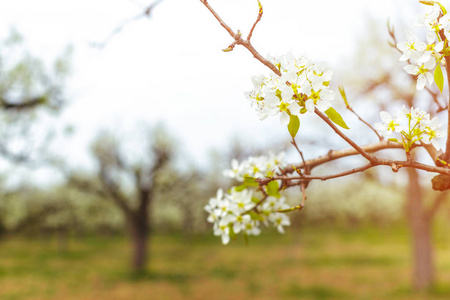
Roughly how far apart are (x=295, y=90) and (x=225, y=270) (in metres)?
18.5

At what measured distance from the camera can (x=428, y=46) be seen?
1.44 m

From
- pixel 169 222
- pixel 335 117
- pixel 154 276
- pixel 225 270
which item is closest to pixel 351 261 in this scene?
pixel 225 270

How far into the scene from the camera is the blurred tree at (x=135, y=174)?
1919cm

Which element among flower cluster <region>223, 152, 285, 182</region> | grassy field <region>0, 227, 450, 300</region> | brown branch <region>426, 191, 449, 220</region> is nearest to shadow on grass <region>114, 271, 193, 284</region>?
grassy field <region>0, 227, 450, 300</region>

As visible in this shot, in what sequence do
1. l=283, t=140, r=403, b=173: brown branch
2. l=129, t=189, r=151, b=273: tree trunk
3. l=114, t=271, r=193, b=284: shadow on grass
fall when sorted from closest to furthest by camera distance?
l=283, t=140, r=403, b=173: brown branch, l=114, t=271, r=193, b=284: shadow on grass, l=129, t=189, r=151, b=273: tree trunk

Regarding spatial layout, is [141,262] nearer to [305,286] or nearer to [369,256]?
[305,286]

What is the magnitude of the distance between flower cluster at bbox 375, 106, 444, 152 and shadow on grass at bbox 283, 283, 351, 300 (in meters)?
12.7

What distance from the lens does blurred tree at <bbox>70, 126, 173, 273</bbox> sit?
19.2 metres

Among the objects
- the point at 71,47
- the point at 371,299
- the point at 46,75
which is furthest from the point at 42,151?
the point at 371,299

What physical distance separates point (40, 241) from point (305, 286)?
88.8 feet

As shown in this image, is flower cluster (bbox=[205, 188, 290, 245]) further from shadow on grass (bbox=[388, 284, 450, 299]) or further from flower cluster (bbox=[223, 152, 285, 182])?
shadow on grass (bbox=[388, 284, 450, 299])

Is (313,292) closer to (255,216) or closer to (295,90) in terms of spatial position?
(255,216)

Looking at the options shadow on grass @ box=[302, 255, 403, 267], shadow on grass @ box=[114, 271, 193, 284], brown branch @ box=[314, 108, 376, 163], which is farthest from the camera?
shadow on grass @ box=[302, 255, 403, 267]

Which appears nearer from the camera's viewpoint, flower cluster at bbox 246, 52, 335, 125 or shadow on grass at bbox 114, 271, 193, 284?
flower cluster at bbox 246, 52, 335, 125
